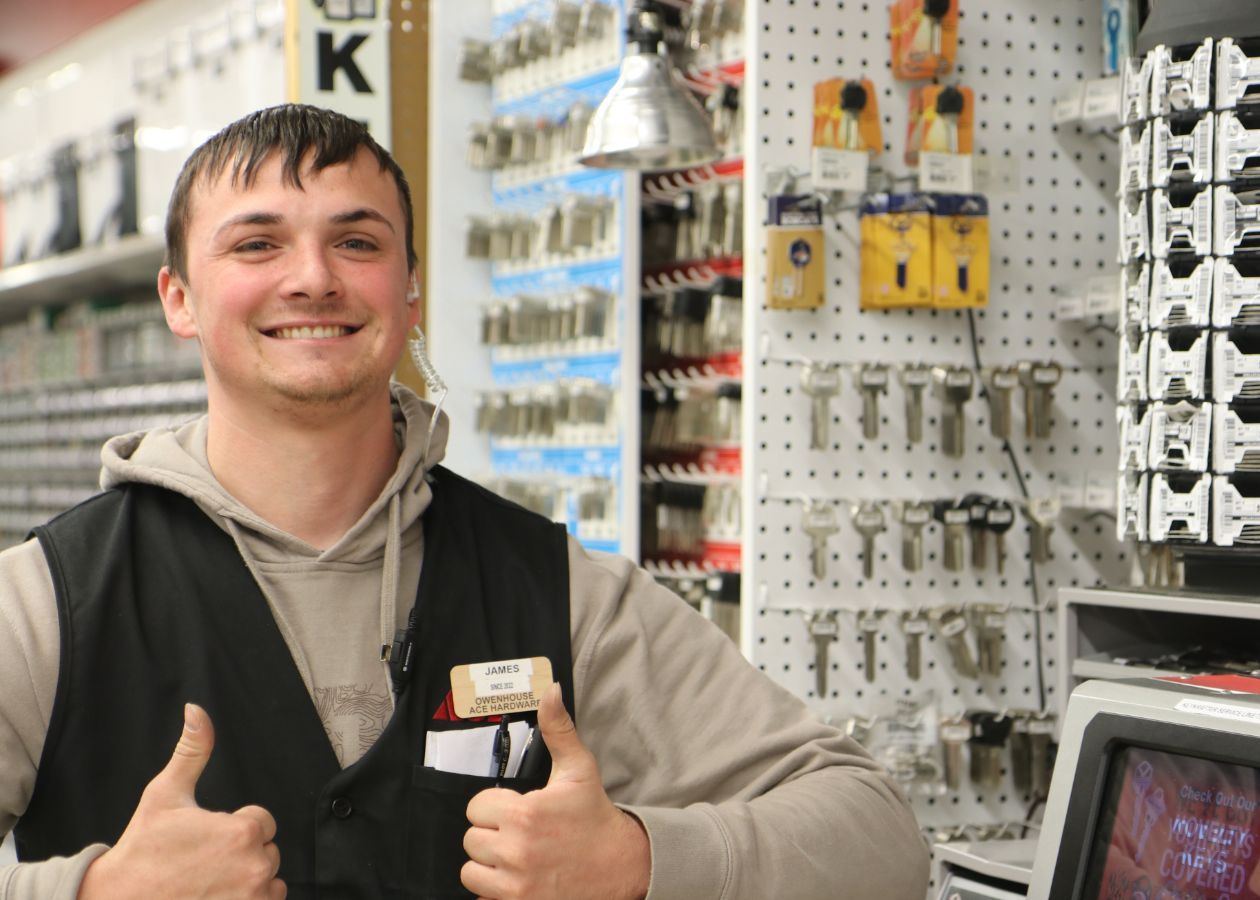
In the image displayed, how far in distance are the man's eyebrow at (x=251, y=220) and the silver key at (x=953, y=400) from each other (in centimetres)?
207

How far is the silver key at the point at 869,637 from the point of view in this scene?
11.7 ft

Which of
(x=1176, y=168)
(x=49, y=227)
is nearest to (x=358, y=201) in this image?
(x=1176, y=168)

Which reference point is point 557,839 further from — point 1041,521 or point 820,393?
point 1041,521

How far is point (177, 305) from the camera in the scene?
78.4 inches

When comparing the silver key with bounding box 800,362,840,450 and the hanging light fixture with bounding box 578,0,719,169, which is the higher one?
the hanging light fixture with bounding box 578,0,719,169

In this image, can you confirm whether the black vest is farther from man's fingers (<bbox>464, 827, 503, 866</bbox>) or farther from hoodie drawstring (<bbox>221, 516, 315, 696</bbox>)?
→ man's fingers (<bbox>464, 827, 503, 866</bbox>)

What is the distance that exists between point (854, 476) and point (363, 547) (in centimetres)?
188

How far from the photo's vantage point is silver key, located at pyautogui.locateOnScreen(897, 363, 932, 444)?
358 centimetres

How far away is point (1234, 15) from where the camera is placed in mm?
2605

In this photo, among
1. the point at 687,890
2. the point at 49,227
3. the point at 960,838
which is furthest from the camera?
the point at 49,227

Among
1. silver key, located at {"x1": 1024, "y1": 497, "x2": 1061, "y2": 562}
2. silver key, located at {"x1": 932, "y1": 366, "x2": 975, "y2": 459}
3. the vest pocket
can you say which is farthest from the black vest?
silver key, located at {"x1": 1024, "y1": 497, "x2": 1061, "y2": 562}

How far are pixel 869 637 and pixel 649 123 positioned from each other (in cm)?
127

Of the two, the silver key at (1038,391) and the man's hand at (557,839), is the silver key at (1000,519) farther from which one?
the man's hand at (557,839)

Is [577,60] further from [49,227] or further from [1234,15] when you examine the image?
[49,227]
